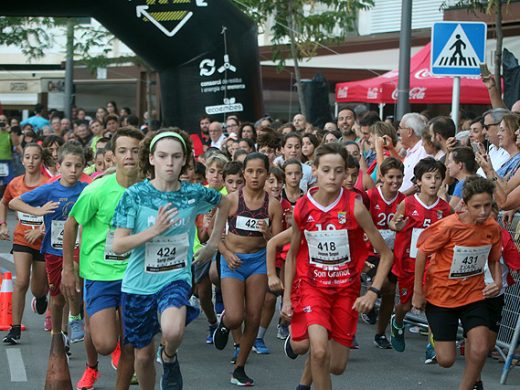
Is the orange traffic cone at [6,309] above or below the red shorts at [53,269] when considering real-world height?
below

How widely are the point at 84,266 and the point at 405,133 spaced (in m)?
4.89

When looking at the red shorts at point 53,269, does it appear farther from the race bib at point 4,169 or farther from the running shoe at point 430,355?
the race bib at point 4,169

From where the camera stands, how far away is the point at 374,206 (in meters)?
9.84

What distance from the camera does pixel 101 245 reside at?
24.8 feet

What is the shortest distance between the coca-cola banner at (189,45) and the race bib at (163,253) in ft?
34.7

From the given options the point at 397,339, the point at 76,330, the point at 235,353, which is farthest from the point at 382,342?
the point at 76,330

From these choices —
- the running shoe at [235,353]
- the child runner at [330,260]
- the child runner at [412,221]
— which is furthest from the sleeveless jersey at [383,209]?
the child runner at [330,260]

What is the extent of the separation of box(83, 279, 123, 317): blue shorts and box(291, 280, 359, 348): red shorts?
118 cm

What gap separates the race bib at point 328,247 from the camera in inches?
285

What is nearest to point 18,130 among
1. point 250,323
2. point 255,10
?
point 255,10

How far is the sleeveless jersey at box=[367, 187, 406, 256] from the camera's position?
9.80m

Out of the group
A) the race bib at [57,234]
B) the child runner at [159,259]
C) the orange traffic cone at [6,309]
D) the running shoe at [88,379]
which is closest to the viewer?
the child runner at [159,259]

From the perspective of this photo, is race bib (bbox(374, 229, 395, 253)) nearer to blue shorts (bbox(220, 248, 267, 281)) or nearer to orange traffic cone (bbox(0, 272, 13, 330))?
blue shorts (bbox(220, 248, 267, 281))

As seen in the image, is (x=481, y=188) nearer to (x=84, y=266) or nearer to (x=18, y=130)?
(x=84, y=266)
